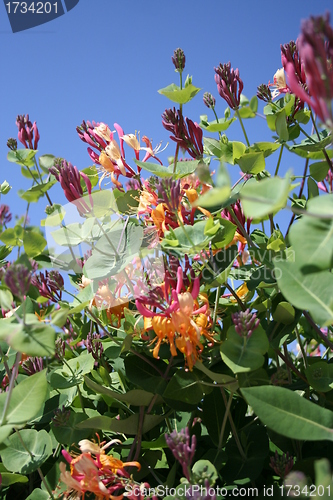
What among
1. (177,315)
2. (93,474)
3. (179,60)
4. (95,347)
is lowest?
(93,474)

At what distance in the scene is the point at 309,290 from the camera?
2.27 feet

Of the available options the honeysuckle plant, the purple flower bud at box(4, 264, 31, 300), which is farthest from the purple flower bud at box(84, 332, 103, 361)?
the purple flower bud at box(4, 264, 31, 300)

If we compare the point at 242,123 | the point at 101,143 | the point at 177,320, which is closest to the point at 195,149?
the point at 242,123

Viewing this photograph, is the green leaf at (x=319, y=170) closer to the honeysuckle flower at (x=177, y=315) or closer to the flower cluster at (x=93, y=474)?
the honeysuckle flower at (x=177, y=315)

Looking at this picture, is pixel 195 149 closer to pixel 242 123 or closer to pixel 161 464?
pixel 242 123

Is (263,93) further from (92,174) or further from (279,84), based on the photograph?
(92,174)

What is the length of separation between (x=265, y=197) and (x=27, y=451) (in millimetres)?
737

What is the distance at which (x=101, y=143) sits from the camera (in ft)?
4.06

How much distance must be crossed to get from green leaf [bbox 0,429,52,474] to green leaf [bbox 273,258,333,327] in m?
0.60

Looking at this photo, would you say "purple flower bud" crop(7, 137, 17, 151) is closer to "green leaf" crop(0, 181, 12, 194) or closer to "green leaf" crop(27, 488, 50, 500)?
"green leaf" crop(0, 181, 12, 194)

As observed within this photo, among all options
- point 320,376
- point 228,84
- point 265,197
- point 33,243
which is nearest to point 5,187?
point 33,243

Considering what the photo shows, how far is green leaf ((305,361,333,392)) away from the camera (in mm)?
918

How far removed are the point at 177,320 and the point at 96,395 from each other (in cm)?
42

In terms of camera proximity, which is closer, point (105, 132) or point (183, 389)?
point (183, 389)
